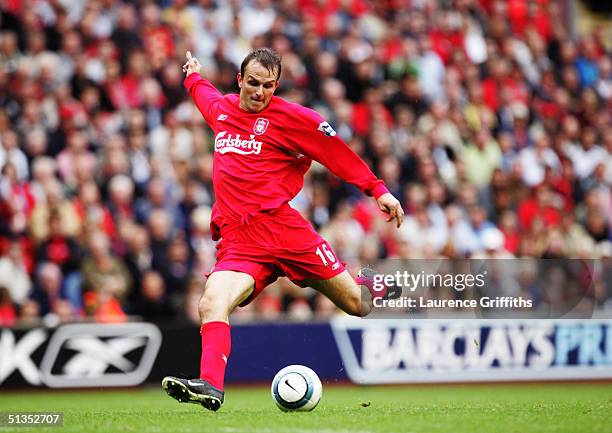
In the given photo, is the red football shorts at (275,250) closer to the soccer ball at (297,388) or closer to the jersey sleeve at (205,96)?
the soccer ball at (297,388)

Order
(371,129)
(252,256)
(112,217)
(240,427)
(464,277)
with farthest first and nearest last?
(371,129), (112,217), (464,277), (252,256), (240,427)

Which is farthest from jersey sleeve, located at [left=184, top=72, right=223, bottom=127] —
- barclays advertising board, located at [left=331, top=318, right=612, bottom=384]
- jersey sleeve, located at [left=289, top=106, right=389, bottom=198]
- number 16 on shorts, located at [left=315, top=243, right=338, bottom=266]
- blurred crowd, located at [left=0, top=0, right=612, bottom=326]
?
barclays advertising board, located at [left=331, top=318, right=612, bottom=384]

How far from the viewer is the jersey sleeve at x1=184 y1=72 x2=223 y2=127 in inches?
374

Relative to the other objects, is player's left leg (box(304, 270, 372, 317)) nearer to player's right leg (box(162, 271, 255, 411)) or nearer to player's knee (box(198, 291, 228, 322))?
player's right leg (box(162, 271, 255, 411))

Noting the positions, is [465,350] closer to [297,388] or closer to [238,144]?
[297,388]

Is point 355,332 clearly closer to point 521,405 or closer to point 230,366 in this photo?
A: point 230,366

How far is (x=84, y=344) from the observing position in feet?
45.4

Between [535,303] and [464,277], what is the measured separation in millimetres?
2028

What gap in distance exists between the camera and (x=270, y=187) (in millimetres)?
8852

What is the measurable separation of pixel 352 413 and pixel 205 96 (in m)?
2.75

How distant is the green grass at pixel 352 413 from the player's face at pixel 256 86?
2235 millimetres

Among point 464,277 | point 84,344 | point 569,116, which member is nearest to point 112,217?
point 84,344

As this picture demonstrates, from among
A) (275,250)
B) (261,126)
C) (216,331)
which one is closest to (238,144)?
(261,126)

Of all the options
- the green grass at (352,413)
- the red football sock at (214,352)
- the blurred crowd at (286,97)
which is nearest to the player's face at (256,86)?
the red football sock at (214,352)
